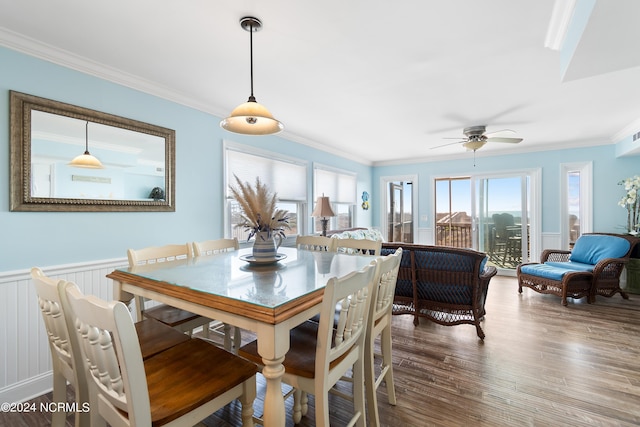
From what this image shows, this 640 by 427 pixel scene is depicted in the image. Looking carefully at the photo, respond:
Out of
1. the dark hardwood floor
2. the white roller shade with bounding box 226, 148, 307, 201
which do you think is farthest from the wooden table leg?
the white roller shade with bounding box 226, 148, 307, 201

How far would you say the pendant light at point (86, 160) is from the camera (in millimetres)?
2158

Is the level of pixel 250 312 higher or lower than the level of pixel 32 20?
lower

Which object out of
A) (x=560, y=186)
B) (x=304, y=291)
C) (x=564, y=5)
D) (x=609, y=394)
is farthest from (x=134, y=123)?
(x=560, y=186)

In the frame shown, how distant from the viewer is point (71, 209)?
2.14 m

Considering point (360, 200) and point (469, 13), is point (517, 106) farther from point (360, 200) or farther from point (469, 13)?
point (360, 200)

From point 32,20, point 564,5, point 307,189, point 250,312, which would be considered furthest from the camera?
point 307,189

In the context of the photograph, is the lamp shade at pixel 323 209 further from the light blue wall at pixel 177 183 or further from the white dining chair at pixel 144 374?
the white dining chair at pixel 144 374

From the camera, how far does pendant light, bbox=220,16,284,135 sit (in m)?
1.68

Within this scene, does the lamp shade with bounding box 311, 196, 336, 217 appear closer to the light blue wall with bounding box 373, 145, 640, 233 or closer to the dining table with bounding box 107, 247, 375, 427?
the dining table with bounding box 107, 247, 375, 427

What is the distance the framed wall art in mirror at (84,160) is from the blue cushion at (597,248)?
5.61 m

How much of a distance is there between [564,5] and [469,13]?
1.65 feet

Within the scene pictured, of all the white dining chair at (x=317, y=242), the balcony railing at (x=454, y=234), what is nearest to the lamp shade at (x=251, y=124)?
the white dining chair at (x=317, y=242)

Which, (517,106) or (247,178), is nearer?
(517,106)

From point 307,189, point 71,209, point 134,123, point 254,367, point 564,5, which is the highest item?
point 564,5
